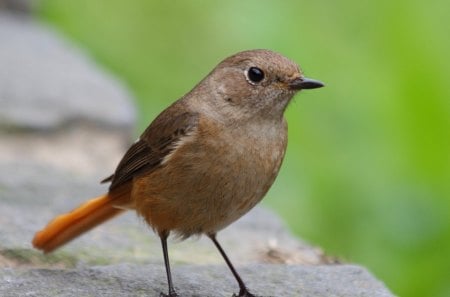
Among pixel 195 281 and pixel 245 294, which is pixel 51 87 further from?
pixel 245 294

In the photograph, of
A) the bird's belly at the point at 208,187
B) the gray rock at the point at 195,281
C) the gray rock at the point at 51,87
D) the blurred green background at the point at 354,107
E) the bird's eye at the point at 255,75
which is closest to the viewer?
the gray rock at the point at 195,281

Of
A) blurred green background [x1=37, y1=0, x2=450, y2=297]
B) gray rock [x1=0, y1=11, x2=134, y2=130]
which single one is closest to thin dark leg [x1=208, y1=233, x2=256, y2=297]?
blurred green background [x1=37, y1=0, x2=450, y2=297]

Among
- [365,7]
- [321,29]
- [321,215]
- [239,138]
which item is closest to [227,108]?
[239,138]

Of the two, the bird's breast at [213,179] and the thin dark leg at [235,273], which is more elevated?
the bird's breast at [213,179]

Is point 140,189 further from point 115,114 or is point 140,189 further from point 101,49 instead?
point 101,49

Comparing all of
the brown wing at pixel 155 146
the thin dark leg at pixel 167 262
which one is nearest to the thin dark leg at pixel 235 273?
the thin dark leg at pixel 167 262

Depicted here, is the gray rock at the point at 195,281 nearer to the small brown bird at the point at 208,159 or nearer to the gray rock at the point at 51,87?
the small brown bird at the point at 208,159

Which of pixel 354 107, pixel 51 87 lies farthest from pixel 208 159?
pixel 354 107

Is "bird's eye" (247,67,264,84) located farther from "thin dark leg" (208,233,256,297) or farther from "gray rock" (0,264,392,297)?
"gray rock" (0,264,392,297)

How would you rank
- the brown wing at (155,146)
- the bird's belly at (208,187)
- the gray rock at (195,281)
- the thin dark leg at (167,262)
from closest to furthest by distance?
the gray rock at (195,281), the thin dark leg at (167,262), the bird's belly at (208,187), the brown wing at (155,146)
